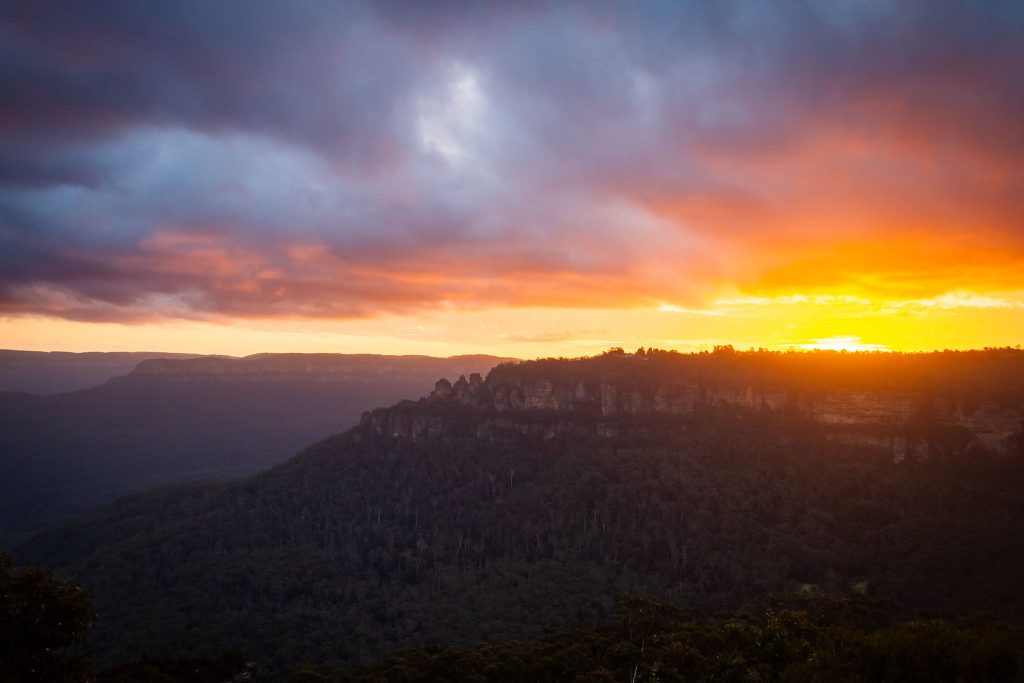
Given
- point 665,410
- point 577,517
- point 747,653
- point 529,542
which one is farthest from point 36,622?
point 665,410

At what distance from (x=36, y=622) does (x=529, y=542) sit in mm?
73662

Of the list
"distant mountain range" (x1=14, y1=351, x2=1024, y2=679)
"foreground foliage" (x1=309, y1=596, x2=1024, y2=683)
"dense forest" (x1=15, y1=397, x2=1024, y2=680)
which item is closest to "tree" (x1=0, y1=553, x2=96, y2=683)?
"foreground foliage" (x1=309, y1=596, x2=1024, y2=683)

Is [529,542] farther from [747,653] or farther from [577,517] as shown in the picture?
[747,653]

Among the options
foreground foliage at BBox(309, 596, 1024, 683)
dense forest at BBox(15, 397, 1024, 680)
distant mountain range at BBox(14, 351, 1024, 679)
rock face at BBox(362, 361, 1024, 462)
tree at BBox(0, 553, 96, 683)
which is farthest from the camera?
rock face at BBox(362, 361, 1024, 462)

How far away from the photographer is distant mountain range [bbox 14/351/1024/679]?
68.8 m

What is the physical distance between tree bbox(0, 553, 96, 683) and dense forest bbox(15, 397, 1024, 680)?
3743 centimetres

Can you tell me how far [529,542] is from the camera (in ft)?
303

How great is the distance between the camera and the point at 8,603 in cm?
2397

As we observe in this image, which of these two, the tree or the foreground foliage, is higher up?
the tree

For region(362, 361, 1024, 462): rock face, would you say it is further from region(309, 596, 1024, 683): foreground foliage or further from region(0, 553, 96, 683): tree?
region(0, 553, 96, 683): tree

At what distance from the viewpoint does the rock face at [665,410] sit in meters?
91.8

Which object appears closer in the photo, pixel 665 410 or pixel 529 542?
pixel 529 542

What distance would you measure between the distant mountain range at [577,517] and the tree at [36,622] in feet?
115

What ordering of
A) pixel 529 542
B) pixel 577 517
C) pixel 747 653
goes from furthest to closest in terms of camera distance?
1. pixel 577 517
2. pixel 529 542
3. pixel 747 653
